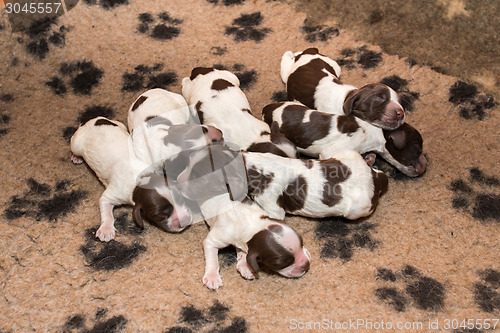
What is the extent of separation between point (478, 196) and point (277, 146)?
168 cm

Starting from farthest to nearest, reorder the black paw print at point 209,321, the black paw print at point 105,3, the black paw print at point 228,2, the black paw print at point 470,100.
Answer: the black paw print at point 228,2
the black paw print at point 105,3
the black paw print at point 470,100
the black paw print at point 209,321

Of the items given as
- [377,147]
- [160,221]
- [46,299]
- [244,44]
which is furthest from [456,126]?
[46,299]

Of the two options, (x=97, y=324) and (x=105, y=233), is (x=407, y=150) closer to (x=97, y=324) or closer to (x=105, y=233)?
(x=105, y=233)

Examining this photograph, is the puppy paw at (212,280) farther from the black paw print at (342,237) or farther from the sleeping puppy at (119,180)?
the black paw print at (342,237)

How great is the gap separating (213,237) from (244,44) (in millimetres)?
2569

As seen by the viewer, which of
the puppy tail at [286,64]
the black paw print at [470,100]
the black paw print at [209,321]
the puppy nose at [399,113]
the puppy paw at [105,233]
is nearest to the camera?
the black paw print at [209,321]

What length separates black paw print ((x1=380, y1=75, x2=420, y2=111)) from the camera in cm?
483

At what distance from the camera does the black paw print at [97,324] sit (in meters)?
3.34

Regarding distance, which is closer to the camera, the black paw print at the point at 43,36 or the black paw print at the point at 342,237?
the black paw print at the point at 342,237

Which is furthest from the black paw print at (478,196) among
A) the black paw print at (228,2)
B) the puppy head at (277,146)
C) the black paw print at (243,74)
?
the black paw print at (228,2)

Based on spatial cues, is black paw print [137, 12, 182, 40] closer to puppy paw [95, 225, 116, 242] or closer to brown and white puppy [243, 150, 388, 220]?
brown and white puppy [243, 150, 388, 220]

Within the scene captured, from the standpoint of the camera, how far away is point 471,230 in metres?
3.87

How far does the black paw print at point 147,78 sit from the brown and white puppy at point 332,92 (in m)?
1.18

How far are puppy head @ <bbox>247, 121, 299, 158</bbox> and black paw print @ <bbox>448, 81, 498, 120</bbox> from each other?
1.77 meters
